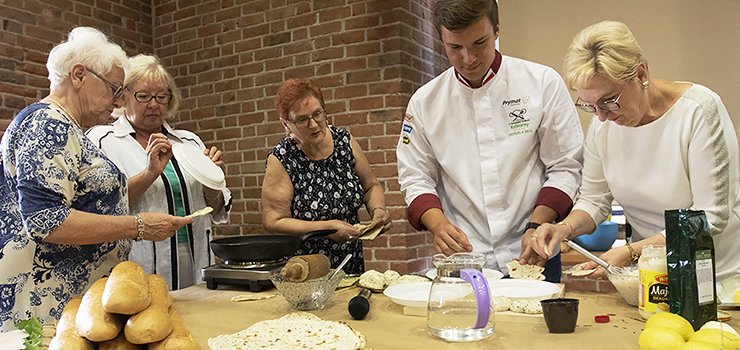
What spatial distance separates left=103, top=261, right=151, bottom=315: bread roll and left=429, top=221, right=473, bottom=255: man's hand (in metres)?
0.97

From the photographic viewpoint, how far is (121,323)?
1.19 meters

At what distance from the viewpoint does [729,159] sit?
150 cm

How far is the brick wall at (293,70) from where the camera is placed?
3547mm

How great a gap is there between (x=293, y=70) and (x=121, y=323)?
115 inches

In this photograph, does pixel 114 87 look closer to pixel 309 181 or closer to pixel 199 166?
pixel 199 166

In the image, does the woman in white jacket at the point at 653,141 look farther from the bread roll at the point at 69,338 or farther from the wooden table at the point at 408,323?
the bread roll at the point at 69,338

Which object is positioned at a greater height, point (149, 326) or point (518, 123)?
point (518, 123)

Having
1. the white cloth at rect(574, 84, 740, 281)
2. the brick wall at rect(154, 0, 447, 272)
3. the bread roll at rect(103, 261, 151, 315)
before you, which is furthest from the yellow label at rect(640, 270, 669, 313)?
the brick wall at rect(154, 0, 447, 272)

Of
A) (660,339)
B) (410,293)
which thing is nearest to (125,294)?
(410,293)

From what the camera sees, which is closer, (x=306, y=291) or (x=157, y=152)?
(x=306, y=291)

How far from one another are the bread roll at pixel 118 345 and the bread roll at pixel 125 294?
7 centimetres

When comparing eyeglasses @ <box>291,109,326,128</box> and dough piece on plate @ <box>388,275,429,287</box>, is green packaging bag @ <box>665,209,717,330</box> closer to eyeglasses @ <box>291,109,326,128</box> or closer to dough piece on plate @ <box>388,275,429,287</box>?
dough piece on plate @ <box>388,275,429,287</box>

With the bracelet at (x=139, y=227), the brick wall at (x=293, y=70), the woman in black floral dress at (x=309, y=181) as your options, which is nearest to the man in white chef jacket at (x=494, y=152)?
the woman in black floral dress at (x=309, y=181)

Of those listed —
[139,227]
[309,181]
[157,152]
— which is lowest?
[139,227]
